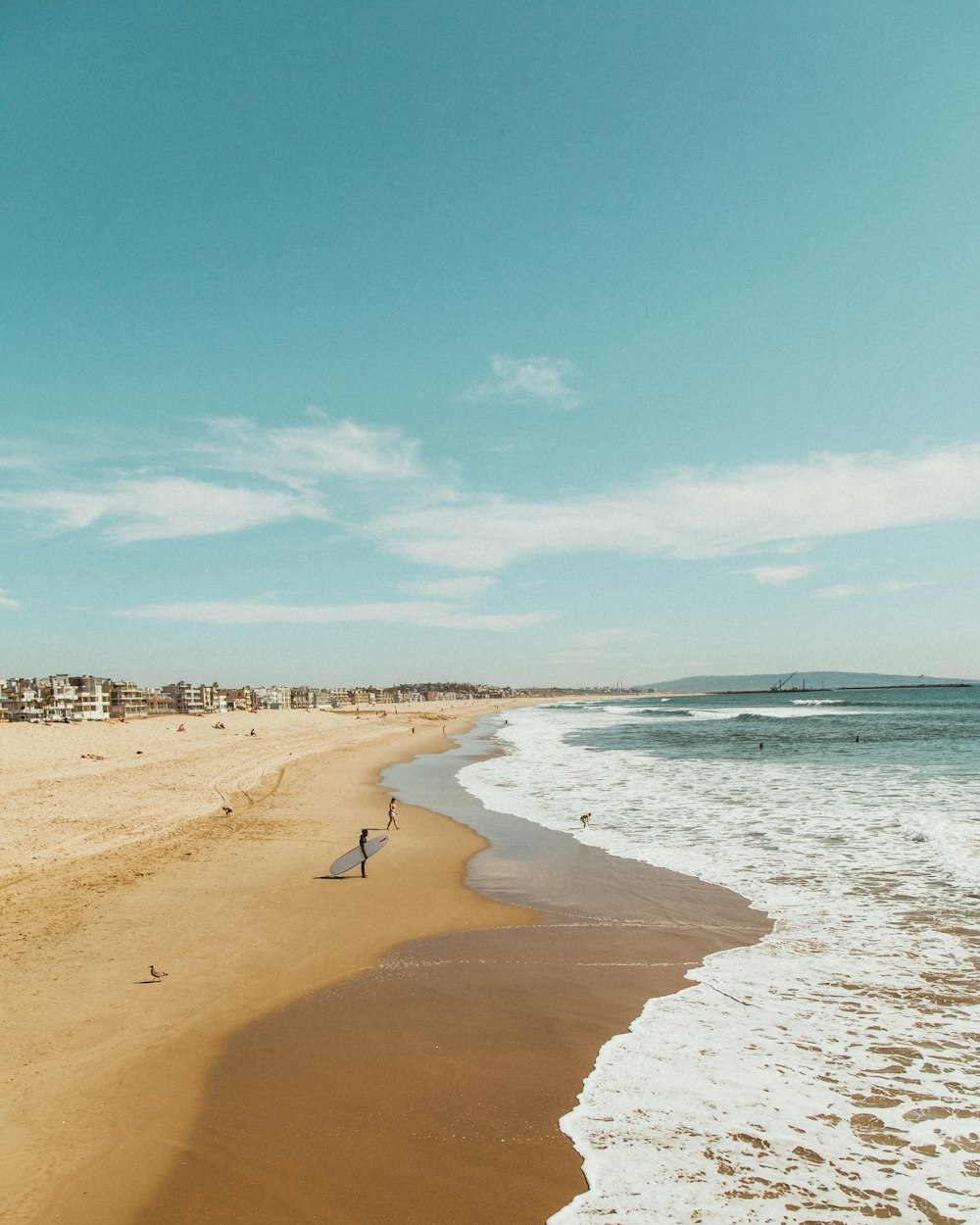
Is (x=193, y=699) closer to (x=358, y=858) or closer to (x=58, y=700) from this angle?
(x=58, y=700)

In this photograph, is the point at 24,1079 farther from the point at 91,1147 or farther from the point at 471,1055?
the point at 471,1055

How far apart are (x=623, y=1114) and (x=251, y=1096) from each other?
375cm

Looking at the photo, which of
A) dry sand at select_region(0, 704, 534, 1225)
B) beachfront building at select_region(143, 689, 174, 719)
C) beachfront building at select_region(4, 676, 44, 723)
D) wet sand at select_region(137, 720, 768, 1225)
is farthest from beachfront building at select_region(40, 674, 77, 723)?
wet sand at select_region(137, 720, 768, 1225)

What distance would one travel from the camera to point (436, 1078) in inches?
278

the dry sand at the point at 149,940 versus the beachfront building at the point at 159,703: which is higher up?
the dry sand at the point at 149,940

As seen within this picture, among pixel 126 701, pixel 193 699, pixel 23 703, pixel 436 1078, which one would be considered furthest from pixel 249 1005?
pixel 193 699

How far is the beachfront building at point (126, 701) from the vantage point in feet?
492

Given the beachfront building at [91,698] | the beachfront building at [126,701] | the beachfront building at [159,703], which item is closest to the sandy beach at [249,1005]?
the beachfront building at [91,698]

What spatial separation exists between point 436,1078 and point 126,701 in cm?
16895

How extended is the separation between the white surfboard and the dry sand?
38 cm

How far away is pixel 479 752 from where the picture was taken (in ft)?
154

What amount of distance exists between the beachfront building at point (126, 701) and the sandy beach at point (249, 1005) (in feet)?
489

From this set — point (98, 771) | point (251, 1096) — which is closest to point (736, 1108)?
point (251, 1096)

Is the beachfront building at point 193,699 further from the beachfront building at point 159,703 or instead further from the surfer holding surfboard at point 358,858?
the surfer holding surfboard at point 358,858
